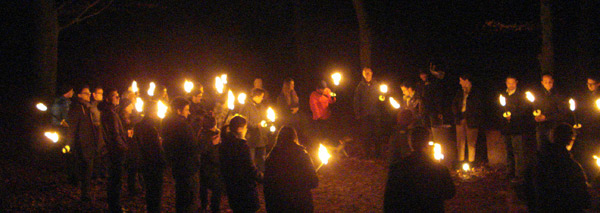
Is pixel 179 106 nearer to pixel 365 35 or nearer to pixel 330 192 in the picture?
pixel 330 192

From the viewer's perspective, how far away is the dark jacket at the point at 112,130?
692 cm

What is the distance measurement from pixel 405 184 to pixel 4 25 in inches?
772

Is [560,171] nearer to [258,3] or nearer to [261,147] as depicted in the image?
[261,147]

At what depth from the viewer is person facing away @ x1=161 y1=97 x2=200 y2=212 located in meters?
6.44

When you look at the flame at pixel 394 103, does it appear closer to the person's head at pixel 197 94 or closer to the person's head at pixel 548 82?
the person's head at pixel 548 82

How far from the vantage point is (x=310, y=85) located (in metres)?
17.2

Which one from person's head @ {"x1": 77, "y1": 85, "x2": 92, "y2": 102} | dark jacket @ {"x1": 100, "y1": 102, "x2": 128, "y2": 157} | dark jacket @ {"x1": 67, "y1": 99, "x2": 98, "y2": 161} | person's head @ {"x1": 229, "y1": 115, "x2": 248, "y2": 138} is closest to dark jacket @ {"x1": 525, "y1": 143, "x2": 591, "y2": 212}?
person's head @ {"x1": 229, "y1": 115, "x2": 248, "y2": 138}

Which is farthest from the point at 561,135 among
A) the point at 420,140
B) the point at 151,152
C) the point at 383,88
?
the point at 383,88

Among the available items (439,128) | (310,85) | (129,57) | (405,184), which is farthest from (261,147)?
(129,57)

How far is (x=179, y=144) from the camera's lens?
21.2 feet

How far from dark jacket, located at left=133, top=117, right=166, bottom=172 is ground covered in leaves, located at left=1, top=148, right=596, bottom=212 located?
1247 millimetres

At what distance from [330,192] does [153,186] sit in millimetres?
3147

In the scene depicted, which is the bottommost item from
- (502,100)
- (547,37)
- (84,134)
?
(84,134)

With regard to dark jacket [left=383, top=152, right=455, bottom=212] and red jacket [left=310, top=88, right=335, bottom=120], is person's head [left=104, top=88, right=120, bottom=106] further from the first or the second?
red jacket [left=310, top=88, right=335, bottom=120]
